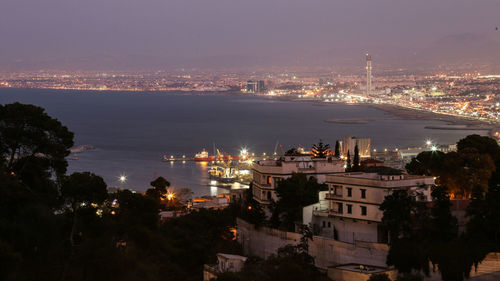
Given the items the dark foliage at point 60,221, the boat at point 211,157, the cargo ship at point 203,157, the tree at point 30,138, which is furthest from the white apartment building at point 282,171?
the cargo ship at point 203,157

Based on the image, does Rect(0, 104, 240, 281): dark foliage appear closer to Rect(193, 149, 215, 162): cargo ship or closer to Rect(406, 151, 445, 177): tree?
Rect(406, 151, 445, 177): tree

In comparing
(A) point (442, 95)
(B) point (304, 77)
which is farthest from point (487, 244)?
(B) point (304, 77)

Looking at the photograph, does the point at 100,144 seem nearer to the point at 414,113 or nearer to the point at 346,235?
the point at 346,235

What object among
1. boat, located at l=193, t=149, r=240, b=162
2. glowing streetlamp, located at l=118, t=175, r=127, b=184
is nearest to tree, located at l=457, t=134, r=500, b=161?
glowing streetlamp, located at l=118, t=175, r=127, b=184

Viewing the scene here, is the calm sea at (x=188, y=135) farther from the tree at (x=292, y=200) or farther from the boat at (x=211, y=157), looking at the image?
the tree at (x=292, y=200)

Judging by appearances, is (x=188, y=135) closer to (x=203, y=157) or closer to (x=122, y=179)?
(x=203, y=157)

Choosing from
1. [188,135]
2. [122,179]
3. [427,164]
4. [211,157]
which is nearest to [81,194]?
[427,164]
